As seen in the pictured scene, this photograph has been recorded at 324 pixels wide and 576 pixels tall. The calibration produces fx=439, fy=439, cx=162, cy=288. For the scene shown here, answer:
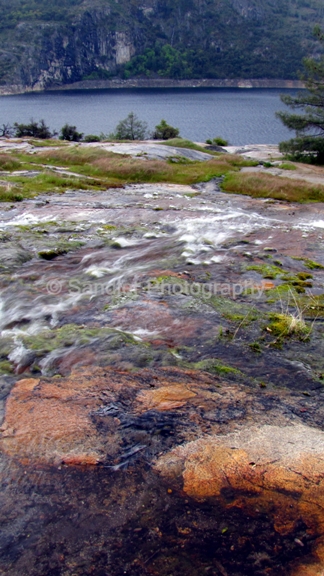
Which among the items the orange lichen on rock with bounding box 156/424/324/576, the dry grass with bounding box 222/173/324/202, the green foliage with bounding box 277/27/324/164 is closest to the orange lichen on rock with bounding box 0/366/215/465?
the orange lichen on rock with bounding box 156/424/324/576

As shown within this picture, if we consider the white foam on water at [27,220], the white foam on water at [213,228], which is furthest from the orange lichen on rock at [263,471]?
→ the white foam on water at [27,220]

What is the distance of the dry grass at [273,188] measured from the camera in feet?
88.8

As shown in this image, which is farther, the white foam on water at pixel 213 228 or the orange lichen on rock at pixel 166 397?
the white foam on water at pixel 213 228

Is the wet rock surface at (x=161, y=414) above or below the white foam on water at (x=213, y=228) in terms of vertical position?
above

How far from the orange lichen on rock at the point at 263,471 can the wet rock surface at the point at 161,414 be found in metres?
0.02

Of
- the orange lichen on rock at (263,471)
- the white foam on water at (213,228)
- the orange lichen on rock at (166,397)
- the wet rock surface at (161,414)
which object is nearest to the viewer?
the wet rock surface at (161,414)

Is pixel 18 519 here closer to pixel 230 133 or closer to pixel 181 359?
pixel 181 359

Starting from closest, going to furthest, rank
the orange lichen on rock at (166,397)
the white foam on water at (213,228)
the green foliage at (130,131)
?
1. the orange lichen on rock at (166,397)
2. the white foam on water at (213,228)
3. the green foliage at (130,131)

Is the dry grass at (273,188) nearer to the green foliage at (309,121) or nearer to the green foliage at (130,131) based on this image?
the green foliage at (309,121)

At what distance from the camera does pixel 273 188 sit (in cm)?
2802

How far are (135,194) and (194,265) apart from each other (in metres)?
12.7

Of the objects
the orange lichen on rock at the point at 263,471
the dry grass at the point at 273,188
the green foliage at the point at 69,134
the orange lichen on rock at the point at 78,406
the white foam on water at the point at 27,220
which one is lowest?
the dry grass at the point at 273,188

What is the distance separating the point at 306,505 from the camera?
5738 millimetres

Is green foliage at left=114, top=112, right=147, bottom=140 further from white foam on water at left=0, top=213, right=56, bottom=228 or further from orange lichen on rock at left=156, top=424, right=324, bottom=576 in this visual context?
orange lichen on rock at left=156, top=424, right=324, bottom=576
